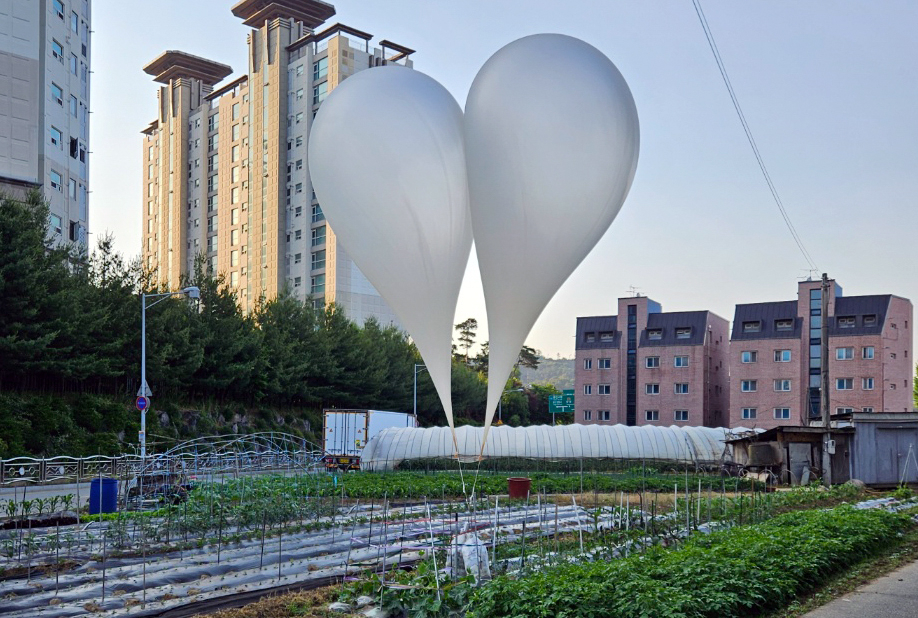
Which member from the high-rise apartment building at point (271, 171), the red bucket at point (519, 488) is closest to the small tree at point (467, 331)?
the high-rise apartment building at point (271, 171)

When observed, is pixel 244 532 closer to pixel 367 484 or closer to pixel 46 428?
pixel 367 484

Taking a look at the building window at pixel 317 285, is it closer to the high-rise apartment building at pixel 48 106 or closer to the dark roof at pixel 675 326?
the dark roof at pixel 675 326

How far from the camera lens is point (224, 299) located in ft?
214

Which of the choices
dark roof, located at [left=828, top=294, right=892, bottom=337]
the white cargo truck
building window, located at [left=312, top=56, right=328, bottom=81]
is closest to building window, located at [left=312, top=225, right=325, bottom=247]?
building window, located at [left=312, top=56, right=328, bottom=81]

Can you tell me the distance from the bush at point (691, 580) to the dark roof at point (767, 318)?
66.9 m

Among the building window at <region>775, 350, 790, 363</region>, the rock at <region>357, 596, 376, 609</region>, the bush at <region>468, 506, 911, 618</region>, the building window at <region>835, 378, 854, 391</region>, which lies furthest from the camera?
the building window at <region>775, 350, 790, 363</region>

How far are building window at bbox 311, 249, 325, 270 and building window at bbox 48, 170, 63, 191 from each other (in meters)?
46.1

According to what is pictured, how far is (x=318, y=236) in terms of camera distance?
10494cm

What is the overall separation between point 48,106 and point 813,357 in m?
63.1

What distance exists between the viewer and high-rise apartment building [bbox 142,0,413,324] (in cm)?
10344

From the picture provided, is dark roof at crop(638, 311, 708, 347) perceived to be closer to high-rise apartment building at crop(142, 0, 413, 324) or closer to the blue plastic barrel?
high-rise apartment building at crop(142, 0, 413, 324)

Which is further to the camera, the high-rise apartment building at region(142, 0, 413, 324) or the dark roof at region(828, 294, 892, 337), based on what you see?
the high-rise apartment building at region(142, 0, 413, 324)

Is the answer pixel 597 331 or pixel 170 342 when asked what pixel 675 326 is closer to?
pixel 597 331

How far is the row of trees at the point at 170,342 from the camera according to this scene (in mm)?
43906
